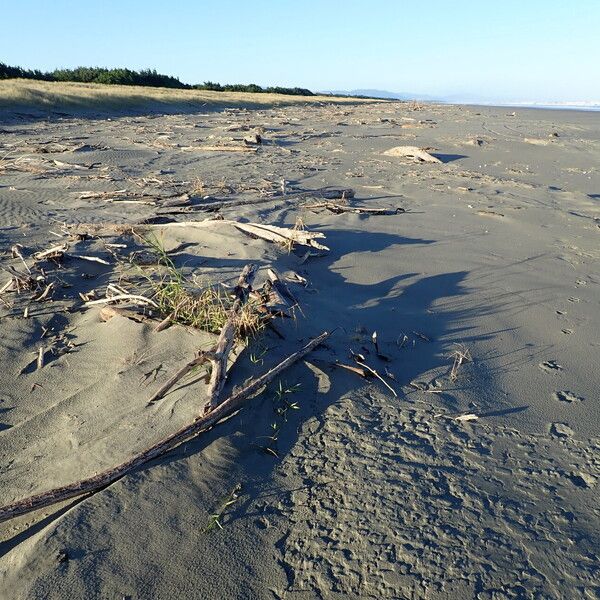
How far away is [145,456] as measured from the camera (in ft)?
5.98

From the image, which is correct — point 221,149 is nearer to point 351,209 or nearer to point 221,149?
point 221,149

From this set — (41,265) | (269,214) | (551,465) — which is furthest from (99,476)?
(269,214)

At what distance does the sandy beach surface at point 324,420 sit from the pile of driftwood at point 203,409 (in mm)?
39

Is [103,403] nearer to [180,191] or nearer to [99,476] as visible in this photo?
[99,476]

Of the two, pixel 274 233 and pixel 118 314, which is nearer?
pixel 118 314

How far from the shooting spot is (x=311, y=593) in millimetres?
1473

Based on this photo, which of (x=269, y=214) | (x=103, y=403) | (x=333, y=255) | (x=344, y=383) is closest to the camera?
(x=103, y=403)

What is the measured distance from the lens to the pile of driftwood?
1646 millimetres

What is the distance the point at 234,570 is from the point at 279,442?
0.56 m

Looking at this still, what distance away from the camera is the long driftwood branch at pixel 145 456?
1.62 metres

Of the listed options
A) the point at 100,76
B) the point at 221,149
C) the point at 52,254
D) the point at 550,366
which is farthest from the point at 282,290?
the point at 100,76

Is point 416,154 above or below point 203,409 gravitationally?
below

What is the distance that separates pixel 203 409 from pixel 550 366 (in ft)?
5.76

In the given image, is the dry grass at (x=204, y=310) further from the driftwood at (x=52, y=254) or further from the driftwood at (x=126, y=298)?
the driftwood at (x=52, y=254)
